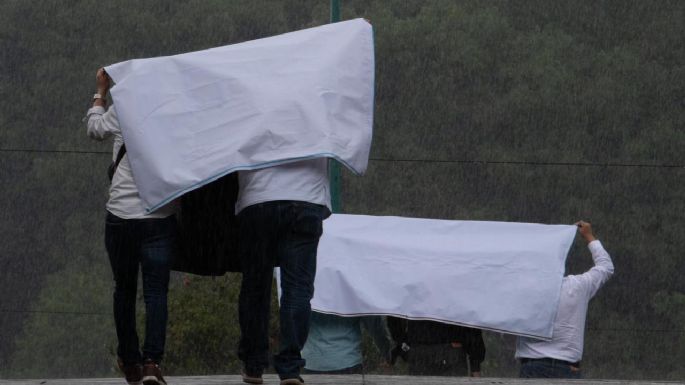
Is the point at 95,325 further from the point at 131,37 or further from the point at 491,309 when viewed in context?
the point at 491,309

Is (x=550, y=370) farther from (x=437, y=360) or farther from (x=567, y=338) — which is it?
(x=437, y=360)

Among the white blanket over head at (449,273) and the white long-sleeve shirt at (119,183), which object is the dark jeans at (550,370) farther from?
the white long-sleeve shirt at (119,183)

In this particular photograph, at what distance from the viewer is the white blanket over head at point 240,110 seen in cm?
618

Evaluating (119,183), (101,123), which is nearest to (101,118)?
(101,123)

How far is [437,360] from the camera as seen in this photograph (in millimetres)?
8969

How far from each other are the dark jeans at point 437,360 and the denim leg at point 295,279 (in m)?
2.81

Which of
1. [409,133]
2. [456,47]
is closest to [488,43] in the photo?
[456,47]

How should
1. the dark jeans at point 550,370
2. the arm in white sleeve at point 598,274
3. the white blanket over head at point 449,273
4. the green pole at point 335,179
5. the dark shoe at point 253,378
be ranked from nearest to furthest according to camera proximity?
1. the dark shoe at point 253,378
2. the dark jeans at point 550,370
3. the arm in white sleeve at point 598,274
4. the white blanket over head at point 449,273
5. the green pole at point 335,179

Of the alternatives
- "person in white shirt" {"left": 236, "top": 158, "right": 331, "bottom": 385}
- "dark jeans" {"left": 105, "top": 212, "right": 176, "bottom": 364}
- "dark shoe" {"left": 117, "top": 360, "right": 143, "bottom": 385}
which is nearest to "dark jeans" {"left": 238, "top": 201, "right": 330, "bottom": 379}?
"person in white shirt" {"left": 236, "top": 158, "right": 331, "bottom": 385}

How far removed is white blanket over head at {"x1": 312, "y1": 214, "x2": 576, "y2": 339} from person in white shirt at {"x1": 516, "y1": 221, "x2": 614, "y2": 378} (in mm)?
73

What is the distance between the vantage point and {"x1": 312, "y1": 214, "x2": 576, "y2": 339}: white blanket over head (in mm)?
9016

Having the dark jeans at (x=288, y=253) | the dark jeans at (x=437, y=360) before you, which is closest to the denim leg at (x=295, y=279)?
the dark jeans at (x=288, y=253)

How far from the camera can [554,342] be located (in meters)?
8.73

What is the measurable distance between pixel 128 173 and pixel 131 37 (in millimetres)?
19203
